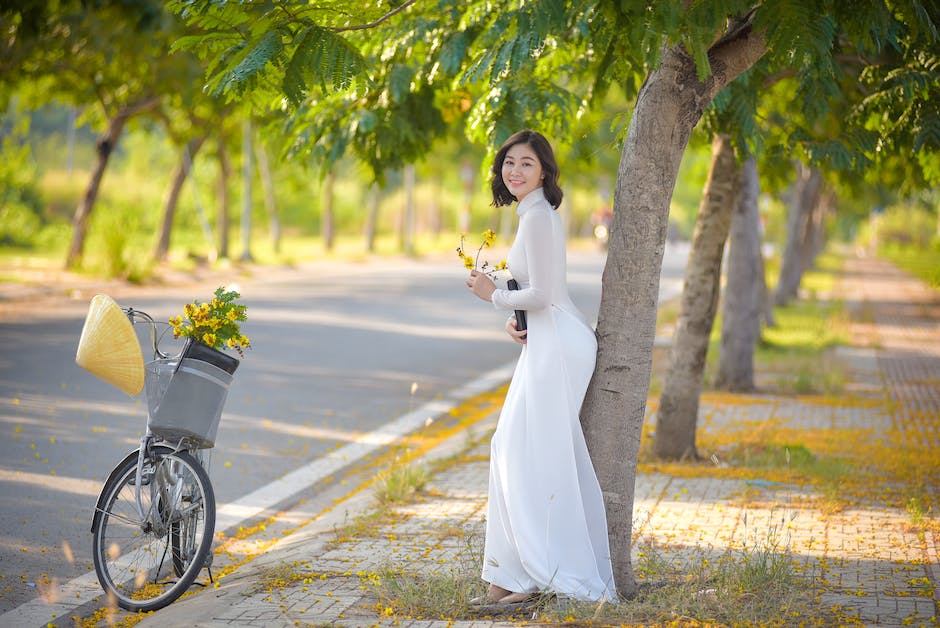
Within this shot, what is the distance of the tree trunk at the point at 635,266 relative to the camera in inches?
197

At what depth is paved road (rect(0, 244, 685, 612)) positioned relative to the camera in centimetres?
690

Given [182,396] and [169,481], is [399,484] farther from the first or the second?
[182,396]

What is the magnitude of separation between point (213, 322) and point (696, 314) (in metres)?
4.91

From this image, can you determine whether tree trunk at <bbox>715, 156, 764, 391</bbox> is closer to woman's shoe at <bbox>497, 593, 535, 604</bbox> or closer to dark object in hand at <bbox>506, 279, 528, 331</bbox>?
dark object in hand at <bbox>506, 279, 528, 331</bbox>

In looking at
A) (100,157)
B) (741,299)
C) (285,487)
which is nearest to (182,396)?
(285,487)

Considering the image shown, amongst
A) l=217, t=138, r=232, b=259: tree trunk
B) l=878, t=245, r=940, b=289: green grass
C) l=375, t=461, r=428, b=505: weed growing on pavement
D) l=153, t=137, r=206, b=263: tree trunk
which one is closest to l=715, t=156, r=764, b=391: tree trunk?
l=375, t=461, r=428, b=505: weed growing on pavement

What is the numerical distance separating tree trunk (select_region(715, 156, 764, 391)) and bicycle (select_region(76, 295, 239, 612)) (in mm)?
8754

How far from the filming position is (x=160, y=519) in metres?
5.35

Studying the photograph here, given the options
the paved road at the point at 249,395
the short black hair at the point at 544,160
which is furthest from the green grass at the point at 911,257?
the short black hair at the point at 544,160

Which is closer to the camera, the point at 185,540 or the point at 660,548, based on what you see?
the point at 185,540

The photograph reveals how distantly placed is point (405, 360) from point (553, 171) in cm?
996

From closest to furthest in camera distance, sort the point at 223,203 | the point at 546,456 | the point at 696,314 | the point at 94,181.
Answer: the point at 546,456 < the point at 696,314 < the point at 94,181 < the point at 223,203

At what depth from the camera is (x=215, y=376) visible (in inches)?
206

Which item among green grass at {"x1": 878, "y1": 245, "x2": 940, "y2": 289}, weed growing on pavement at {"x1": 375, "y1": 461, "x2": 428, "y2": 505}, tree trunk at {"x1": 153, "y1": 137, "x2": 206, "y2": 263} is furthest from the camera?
green grass at {"x1": 878, "y1": 245, "x2": 940, "y2": 289}
